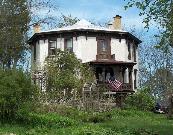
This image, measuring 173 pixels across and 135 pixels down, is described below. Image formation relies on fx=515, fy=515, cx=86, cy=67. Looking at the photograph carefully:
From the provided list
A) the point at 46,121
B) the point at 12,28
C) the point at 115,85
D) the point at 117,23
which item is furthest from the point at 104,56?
the point at 46,121

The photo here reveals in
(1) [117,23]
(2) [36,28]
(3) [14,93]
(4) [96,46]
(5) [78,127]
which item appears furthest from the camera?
(2) [36,28]

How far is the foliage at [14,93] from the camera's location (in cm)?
2462

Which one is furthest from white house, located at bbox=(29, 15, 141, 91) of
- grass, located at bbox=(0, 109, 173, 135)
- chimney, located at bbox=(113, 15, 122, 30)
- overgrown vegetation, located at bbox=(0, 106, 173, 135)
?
grass, located at bbox=(0, 109, 173, 135)

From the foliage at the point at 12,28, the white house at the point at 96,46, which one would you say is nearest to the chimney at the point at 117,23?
the white house at the point at 96,46

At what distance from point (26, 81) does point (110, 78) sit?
2135cm

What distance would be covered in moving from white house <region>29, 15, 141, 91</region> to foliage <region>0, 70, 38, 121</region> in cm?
2112

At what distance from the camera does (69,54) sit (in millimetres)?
41625

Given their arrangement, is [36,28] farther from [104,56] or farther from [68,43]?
[104,56]

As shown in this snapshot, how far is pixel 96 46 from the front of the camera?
49250 mm

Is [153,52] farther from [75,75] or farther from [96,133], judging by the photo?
[96,133]

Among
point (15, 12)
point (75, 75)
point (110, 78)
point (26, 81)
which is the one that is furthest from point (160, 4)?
point (15, 12)

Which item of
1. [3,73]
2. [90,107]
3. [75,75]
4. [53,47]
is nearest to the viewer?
[3,73]

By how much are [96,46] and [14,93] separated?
81.8ft

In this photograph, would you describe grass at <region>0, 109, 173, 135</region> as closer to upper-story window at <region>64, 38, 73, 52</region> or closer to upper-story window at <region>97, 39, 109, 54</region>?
upper-story window at <region>97, 39, 109, 54</region>
